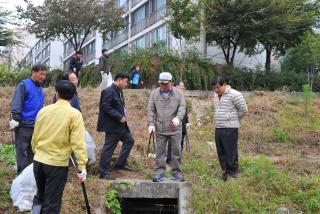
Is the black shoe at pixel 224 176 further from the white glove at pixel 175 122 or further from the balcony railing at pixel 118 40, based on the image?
the balcony railing at pixel 118 40

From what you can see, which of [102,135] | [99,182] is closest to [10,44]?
[102,135]

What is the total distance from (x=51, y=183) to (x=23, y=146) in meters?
1.98

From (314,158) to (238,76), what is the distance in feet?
28.6

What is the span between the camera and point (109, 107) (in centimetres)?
768

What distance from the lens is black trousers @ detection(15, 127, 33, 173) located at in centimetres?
684

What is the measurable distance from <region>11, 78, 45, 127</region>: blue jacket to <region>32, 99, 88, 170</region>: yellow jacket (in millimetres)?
1716

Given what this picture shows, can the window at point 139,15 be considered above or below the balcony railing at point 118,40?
above

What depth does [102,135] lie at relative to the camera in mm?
11078

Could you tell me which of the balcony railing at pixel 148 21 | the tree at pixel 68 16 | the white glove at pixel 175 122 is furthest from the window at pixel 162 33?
the white glove at pixel 175 122

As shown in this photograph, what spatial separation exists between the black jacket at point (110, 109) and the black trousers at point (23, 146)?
1.28m

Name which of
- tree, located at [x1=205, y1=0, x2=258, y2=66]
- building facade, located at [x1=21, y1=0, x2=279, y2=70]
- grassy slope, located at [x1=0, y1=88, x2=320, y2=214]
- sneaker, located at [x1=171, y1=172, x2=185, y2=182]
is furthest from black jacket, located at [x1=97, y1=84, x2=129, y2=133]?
building facade, located at [x1=21, y1=0, x2=279, y2=70]

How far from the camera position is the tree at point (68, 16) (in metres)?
27.0

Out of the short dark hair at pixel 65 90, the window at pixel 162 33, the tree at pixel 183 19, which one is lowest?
the short dark hair at pixel 65 90

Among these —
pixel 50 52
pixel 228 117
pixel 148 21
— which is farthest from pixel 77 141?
pixel 50 52
